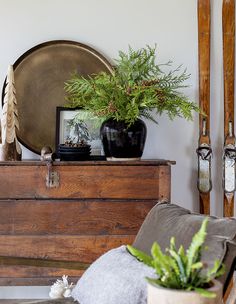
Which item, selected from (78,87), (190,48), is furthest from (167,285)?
(190,48)

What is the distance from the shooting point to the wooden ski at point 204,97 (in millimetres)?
2764

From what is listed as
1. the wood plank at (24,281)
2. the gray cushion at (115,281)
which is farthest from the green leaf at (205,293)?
the wood plank at (24,281)

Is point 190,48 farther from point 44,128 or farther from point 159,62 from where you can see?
point 44,128

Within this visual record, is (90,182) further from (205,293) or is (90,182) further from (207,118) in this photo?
(205,293)

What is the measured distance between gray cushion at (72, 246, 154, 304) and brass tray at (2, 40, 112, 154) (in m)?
1.22

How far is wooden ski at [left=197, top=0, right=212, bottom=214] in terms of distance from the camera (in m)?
2.76

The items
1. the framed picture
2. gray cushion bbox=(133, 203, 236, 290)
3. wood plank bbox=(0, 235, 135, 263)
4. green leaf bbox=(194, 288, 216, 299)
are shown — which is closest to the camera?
green leaf bbox=(194, 288, 216, 299)

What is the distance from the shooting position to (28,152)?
109 inches

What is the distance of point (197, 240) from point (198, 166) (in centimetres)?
184

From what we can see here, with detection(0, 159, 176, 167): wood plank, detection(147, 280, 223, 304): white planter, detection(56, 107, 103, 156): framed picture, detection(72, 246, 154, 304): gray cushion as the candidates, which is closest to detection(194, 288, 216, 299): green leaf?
detection(147, 280, 223, 304): white planter

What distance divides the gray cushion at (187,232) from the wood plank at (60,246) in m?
0.57

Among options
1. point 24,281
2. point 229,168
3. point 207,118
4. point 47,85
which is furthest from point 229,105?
point 24,281

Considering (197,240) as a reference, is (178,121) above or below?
above

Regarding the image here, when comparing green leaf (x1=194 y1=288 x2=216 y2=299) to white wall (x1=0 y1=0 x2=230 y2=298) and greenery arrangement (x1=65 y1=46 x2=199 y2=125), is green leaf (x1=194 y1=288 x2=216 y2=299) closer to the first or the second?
greenery arrangement (x1=65 y1=46 x2=199 y2=125)
